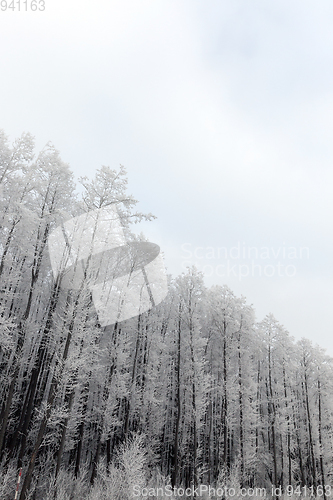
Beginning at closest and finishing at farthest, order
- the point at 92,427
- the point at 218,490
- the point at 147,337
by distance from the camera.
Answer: the point at 218,490 < the point at 147,337 < the point at 92,427

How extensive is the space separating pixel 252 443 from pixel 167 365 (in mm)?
8995

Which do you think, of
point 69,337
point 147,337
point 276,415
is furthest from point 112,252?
point 276,415

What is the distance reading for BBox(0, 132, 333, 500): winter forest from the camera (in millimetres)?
13148

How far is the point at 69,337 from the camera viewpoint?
1243cm

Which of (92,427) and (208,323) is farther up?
(208,323)

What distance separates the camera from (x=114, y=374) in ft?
58.3

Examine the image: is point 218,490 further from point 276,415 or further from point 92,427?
point 92,427

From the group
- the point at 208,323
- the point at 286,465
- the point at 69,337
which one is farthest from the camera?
the point at 286,465

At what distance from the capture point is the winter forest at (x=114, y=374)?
1315 centimetres
